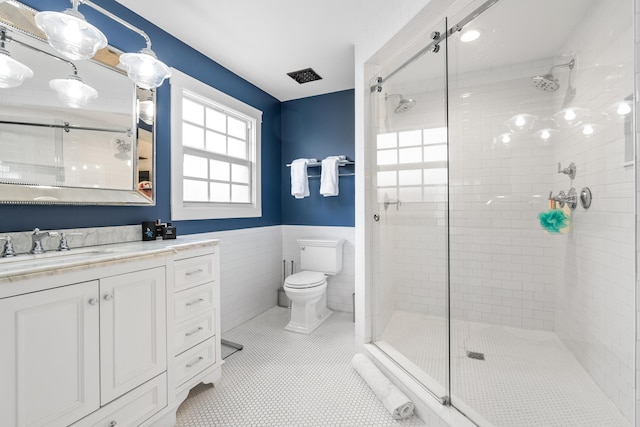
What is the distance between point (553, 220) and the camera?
5.42 ft

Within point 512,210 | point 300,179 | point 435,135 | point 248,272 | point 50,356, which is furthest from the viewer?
point 300,179

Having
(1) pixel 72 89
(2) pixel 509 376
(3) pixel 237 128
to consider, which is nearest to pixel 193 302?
(1) pixel 72 89

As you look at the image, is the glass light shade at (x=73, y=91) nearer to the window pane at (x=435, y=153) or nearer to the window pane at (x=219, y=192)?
the window pane at (x=219, y=192)

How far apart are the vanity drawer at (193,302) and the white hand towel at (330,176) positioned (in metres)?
1.63

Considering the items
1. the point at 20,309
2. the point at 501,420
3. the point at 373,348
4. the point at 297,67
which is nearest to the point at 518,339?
the point at 501,420

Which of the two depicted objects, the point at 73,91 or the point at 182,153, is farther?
the point at 182,153

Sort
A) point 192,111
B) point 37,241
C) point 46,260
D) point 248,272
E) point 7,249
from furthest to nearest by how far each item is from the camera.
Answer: point 248,272 < point 192,111 < point 37,241 < point 7,249 < point 46,260

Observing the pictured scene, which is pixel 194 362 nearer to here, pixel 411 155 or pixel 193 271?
pixel 193 271

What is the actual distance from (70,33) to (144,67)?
1.22 feet

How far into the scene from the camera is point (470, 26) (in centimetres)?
164

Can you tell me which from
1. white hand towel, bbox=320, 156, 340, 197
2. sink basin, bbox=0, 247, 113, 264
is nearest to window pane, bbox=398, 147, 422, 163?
white hand towel, bbox=320, 156, 340, 197

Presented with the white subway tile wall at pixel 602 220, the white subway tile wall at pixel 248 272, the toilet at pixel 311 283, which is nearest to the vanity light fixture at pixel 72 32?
the white subway tile wall at pixel 248 272

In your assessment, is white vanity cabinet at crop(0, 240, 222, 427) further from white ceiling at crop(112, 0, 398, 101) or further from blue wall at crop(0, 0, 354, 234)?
white ceiling at crop(112, 0, 398, 101)

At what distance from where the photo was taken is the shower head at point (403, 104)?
7.14 feet
